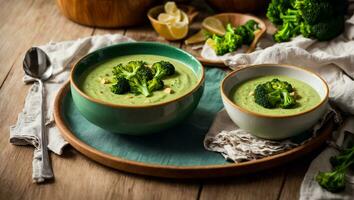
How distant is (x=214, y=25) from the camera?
9.89 ft

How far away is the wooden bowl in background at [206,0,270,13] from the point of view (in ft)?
10.3

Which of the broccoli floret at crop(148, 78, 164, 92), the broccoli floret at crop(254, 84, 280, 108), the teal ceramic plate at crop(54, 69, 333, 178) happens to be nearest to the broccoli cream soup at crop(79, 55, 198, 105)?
the broccoli floret at crop(148, 78, 164, 92)

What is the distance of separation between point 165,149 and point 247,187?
1.06 feet

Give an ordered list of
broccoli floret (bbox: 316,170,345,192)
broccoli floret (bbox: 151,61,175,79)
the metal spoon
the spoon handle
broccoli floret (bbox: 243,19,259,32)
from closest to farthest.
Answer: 1. broccoli floret (bbox: 316,170,345,192)
2. the spoon handle
3. broccoli floret (bbox: 151,61,175,79)
4. the metal spoon
5. broccoli floret (bbox: 243,19,259,32)

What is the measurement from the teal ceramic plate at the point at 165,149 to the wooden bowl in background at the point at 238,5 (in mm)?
913

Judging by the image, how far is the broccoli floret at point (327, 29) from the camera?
276cm

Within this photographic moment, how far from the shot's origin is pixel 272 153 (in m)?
2.09

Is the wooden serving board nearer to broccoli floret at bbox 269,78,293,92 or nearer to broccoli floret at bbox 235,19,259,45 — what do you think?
broccoli floret at bbox 269,78,293,92

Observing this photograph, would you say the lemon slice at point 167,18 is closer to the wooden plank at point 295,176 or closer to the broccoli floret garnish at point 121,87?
the broccoli floret garnish at point 121,87

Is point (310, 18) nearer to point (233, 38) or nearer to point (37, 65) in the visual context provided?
point (233, 38)

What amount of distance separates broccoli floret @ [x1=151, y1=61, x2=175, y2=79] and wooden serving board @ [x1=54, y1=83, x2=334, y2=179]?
0.21 meters

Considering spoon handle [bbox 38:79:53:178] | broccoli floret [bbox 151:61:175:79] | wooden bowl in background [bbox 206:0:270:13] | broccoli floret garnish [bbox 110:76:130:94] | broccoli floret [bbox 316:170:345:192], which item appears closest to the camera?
broccoli floret [bbox 316:170:345:192]

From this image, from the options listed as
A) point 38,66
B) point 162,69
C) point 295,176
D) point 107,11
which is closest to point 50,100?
point 38,66

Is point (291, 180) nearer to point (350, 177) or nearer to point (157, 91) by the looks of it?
point (350, 177)
